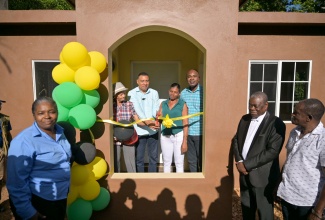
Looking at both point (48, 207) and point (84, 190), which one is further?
point (84, 190)

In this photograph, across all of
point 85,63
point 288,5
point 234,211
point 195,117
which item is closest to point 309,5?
point 288,5

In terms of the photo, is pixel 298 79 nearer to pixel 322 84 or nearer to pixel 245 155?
pixel 322 84

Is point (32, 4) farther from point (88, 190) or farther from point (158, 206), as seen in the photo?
point (158, 206)

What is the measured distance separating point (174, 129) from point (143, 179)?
0.99 metres

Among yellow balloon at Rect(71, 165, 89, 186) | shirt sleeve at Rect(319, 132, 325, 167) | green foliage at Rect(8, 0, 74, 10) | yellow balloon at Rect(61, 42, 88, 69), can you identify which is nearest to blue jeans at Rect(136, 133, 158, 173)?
yellow balloon at Rect(71, 165, 89, 186)

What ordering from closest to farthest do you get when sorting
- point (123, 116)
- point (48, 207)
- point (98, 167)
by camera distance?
1. point (48, 207)
2. point (98, 167)
3. point (123, 116)

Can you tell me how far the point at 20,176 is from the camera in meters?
2.09

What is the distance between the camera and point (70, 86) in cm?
301

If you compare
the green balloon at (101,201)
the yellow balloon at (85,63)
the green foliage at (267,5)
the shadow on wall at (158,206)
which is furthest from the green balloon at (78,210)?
the green foliage at (267,5)

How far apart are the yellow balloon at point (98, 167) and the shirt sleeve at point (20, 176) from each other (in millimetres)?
1242

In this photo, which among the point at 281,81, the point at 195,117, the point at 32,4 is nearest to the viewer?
the point at 195,117

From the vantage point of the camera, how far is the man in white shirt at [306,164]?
7.59 feet

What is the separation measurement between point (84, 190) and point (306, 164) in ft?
8.50

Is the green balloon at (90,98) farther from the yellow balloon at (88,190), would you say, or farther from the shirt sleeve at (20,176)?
the shirt sleeve at (20,176)
